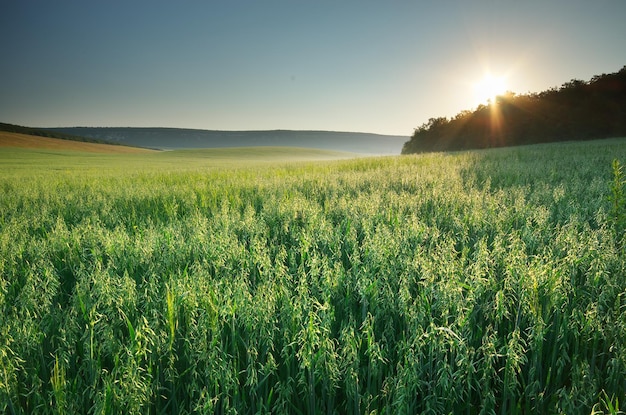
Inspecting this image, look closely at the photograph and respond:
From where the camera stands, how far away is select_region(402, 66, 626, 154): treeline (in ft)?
117

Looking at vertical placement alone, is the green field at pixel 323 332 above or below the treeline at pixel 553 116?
below

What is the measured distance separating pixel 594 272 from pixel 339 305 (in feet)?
5.46

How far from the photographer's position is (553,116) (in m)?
38.8

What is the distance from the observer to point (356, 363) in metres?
1.34

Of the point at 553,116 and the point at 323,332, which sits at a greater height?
the point at 553,116

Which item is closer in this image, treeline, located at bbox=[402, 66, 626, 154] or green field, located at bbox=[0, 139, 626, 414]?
green field, located at bbox=[0, 139, 626, 414]

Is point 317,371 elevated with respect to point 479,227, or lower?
lower

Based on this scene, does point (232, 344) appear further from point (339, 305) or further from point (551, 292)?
→ point (551, 292)

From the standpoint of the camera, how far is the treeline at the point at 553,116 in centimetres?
3569

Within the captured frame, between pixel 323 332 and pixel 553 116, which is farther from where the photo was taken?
pixel 553 116

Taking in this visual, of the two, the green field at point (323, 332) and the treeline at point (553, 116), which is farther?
the treeline at point (553, 116)

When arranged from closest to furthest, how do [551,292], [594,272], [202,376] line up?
[202,376] → [551,292] → [594,272]

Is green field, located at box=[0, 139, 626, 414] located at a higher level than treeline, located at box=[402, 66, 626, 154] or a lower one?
lower

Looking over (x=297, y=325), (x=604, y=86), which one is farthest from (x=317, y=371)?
(x=604, y=86)
